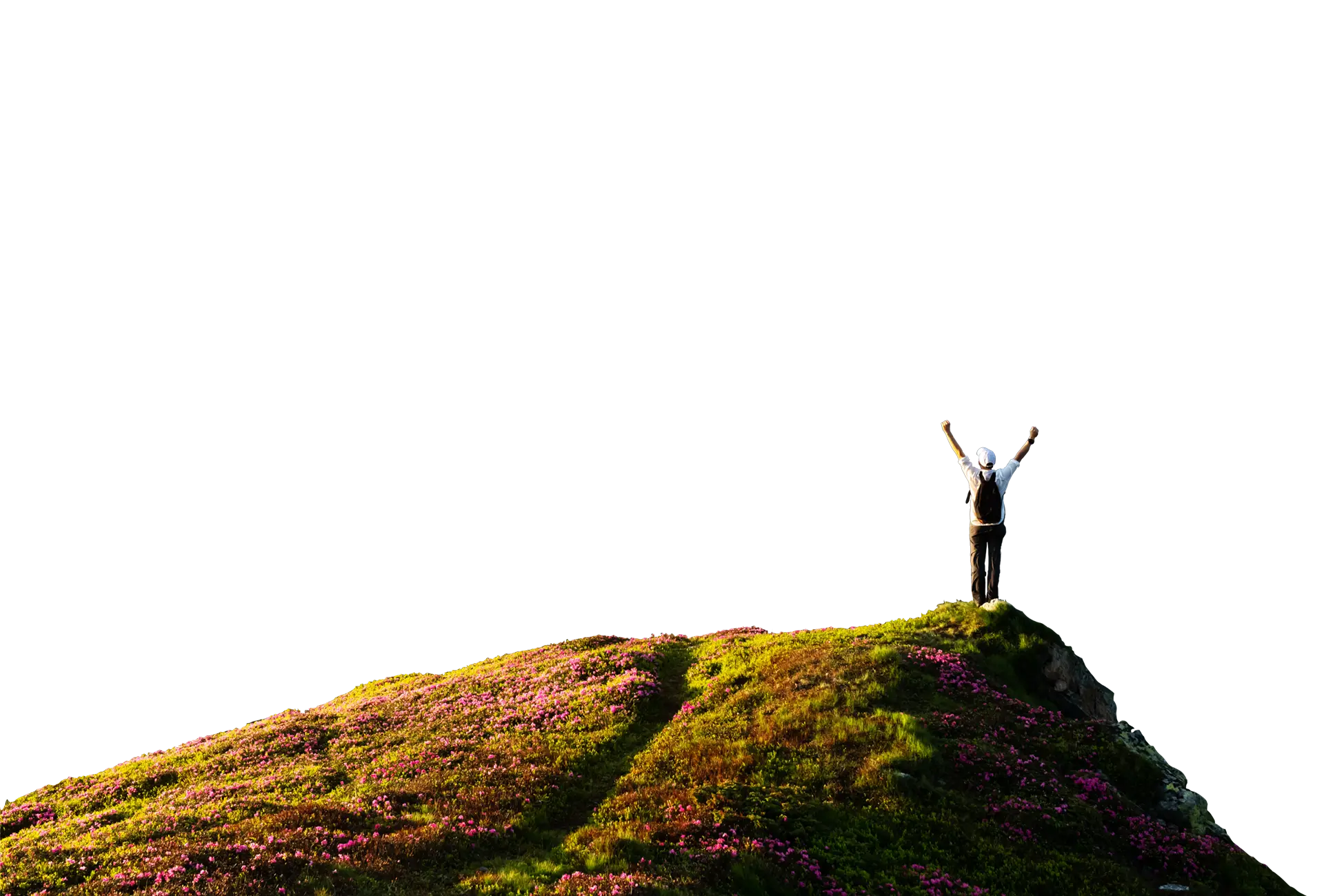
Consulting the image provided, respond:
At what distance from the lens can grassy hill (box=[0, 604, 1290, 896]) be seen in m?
18.2

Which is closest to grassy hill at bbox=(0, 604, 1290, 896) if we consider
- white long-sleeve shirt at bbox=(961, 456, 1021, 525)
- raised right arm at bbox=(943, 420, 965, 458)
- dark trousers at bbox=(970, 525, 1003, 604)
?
dark trousers at bbox=(970, 525, 1003, 604)

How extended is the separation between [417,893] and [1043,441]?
24158mm

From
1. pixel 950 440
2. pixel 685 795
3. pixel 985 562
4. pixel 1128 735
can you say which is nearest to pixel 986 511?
pixel 985 562

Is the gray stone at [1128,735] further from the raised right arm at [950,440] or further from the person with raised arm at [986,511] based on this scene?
the raised right arm at [950,440]

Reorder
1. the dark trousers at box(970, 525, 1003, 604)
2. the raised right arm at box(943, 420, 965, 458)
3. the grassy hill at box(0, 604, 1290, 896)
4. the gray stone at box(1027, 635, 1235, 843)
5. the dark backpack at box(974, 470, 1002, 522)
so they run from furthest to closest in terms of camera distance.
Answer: the raised right arm at box(943, 420, 965, 458) < the dark trousers at box(970, 525, 1003, 604) < the dark backpack at box(974, 470, 1002, 522) < the gray stone at box(1027, 635, 1235, 843) < the grassy hill at box(0, 604, 1290, 896)

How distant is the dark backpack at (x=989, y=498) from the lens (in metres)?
28.7

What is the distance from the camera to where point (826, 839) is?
1908 centimetres

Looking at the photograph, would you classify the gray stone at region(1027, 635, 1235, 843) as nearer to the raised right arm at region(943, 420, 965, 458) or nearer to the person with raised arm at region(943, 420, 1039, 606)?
the person with raised arm at region(943, 420, 1039, 606)

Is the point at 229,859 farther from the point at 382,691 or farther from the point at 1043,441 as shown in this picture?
the point at 1043,441

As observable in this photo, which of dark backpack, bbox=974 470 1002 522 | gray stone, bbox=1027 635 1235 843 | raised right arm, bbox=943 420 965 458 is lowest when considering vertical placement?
gray stone, bbox=1027 635 1235 843

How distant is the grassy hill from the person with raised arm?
4.41 feet

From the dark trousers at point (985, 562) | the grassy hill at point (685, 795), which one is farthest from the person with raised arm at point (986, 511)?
the grassy hill at point (685, 795)

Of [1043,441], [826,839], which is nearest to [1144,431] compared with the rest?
[1043,441]

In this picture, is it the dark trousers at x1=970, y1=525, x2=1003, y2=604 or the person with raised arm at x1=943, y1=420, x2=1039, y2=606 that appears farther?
the dark trousers at x1=970, y1=525, x2=1003, y2=604
